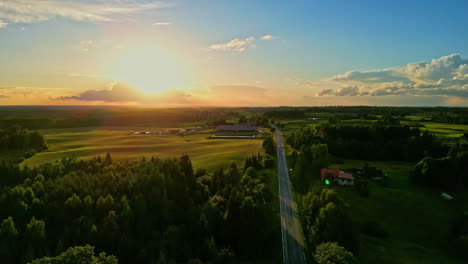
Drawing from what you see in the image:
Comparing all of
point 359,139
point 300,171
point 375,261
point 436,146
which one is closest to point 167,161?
point 300,171

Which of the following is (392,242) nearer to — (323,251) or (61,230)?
(323,251)

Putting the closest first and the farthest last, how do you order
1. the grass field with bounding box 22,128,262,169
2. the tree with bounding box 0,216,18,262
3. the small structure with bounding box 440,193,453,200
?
the tree with bounding box 0,216,18,262, the small structure with bounding box 440,193,453,200, the grass field with bounding box 22,128,262,169

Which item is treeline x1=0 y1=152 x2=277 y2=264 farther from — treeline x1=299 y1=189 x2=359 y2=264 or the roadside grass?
treeline x1=299 y1=189 x2=359 y2=264

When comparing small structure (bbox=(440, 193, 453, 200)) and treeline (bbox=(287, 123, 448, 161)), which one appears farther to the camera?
treeline (bbox=(287, 123, 448, 161))

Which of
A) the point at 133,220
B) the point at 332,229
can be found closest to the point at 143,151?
the point at 133,220

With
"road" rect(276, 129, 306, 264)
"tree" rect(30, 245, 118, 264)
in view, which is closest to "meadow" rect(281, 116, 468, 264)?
"road" rect(276, 129, 306, 264)
